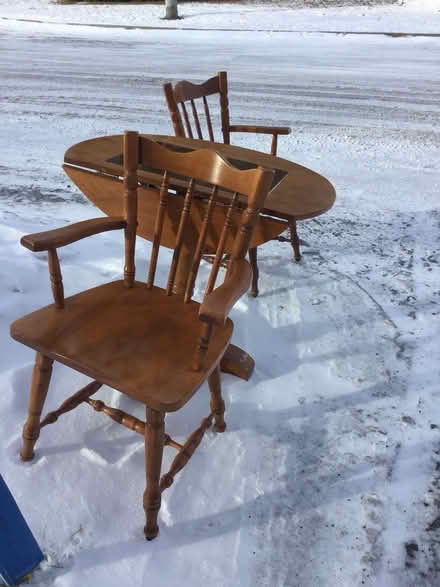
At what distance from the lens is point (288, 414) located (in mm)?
1990

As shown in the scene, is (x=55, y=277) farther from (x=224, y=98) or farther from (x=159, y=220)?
(x=224, y=98)

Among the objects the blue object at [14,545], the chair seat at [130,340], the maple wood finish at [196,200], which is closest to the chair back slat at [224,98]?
the maple wood finish at [196,200]

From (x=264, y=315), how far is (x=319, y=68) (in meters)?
6.31

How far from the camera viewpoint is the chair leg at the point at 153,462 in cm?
139

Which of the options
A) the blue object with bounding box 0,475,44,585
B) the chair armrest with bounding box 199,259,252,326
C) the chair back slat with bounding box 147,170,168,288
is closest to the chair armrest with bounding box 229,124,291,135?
the chair back slat with bounding box 147,170,168,288

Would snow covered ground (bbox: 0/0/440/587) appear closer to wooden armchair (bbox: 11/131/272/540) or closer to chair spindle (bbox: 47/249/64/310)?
wooden armchair (bbox: 11/131/272/540)

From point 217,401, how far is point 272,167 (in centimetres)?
110

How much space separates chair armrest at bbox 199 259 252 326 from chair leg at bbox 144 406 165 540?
0.34 meters

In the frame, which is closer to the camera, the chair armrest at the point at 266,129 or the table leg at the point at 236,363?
the table leg at the point at 236,363

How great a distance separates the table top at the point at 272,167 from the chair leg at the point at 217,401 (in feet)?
2.08

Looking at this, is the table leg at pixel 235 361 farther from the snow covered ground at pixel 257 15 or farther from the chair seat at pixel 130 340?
the snow covered ground at pixel 257 15

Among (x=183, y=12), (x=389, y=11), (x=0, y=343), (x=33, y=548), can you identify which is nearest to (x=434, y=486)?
(x=33, y=548)

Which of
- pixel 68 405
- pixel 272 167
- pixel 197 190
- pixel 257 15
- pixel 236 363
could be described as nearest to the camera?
pixel 68 405

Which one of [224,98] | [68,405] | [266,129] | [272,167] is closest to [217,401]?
[68,405]
